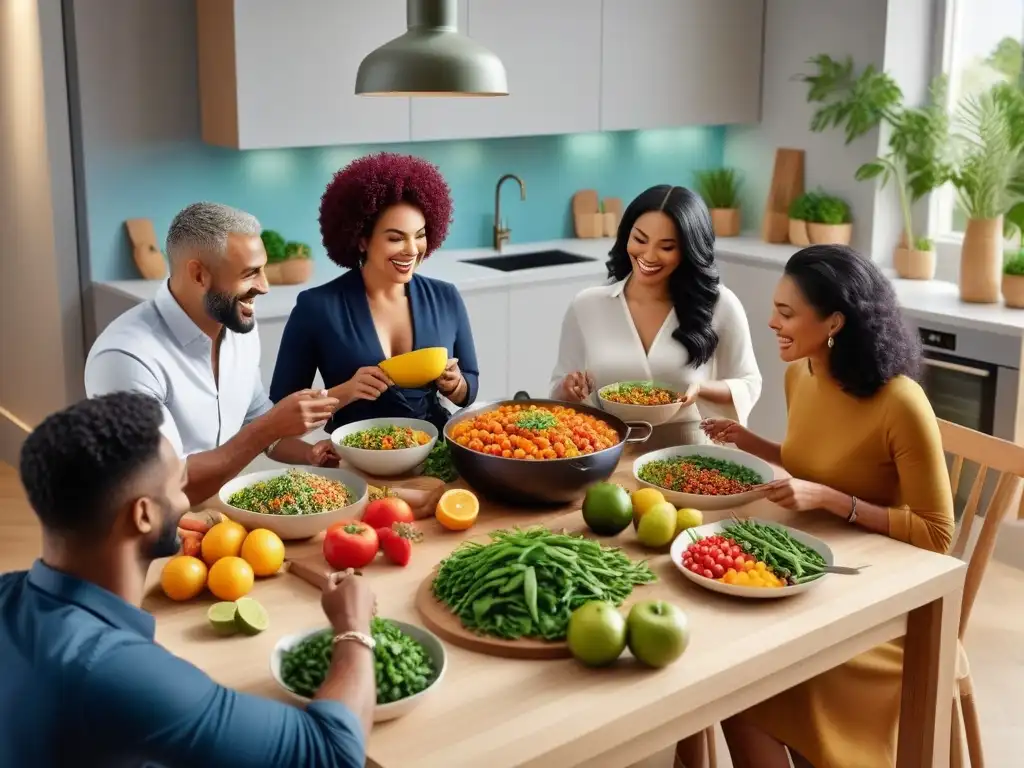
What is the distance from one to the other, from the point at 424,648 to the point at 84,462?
0.65 meters

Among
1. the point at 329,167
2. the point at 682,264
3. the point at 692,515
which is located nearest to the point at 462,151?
the point at 329,167

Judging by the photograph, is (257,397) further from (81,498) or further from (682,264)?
(81,498)

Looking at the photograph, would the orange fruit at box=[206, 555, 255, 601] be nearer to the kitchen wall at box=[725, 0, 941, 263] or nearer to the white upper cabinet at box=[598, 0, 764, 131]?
the white upper cabinet at box=[598, 0, 764, 131]

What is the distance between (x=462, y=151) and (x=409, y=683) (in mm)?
3845

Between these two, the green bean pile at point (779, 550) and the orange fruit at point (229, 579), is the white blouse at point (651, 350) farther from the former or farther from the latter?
the orange fruit at point (229, 579)

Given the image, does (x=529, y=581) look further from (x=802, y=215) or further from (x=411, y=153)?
(x=802, y=215)

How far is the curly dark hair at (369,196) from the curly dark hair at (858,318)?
41.1 inches

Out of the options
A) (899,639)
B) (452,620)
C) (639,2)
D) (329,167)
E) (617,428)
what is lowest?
(899,639)

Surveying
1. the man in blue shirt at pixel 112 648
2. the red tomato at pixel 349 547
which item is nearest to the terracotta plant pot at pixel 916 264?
the red tomato at pixel 349 547

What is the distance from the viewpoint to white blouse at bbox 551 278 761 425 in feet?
10.6

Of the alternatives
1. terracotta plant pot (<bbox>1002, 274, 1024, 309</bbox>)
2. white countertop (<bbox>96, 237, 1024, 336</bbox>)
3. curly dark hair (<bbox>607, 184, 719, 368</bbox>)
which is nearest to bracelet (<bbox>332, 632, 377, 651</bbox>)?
curly dark hair (<bbox>607, 184, 719, 368</bbox>)

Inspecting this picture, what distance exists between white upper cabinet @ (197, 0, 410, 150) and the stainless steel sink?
869 mm

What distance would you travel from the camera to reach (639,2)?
5.25m

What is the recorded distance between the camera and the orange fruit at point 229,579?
210 centimetres
